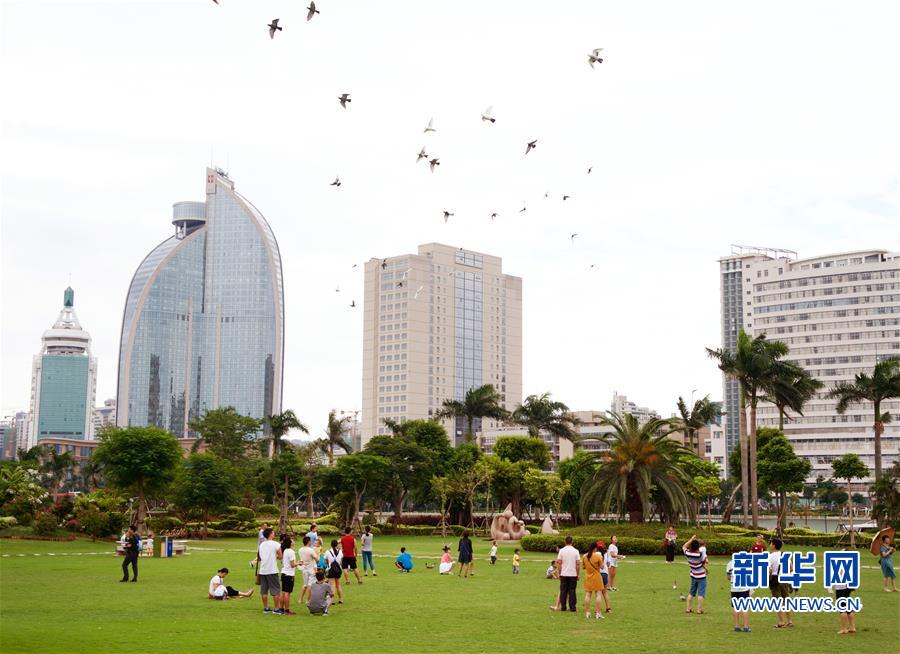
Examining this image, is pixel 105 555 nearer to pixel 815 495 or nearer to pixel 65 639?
pixel 65 639

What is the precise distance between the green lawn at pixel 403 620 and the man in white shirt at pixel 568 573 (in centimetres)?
56

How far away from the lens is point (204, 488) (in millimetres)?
52531

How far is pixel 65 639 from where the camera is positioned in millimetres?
14695

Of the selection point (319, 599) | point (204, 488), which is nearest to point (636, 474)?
point (319, 599)

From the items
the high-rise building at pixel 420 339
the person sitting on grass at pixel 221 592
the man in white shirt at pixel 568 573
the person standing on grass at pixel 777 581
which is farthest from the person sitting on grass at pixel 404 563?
the high-rise building at pixel 420 339

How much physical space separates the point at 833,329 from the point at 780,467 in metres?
89.0

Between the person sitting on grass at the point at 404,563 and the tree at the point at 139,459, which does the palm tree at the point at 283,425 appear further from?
the person sitting on grass at the point at 404,563

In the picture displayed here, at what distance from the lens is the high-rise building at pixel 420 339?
18212 centimetres


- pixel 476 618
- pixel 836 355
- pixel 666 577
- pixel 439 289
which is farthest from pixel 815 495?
pixel 476 618

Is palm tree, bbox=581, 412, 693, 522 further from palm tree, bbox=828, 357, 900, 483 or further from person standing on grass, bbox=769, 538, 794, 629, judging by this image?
palm tree, bbox=828, 357, 900, 483

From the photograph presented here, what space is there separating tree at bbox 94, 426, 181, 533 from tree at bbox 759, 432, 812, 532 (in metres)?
42.4

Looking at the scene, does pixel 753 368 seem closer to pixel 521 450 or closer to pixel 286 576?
pixel 521 450

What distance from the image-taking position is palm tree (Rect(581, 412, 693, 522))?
39594 millimetres

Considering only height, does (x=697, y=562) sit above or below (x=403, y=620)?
above
